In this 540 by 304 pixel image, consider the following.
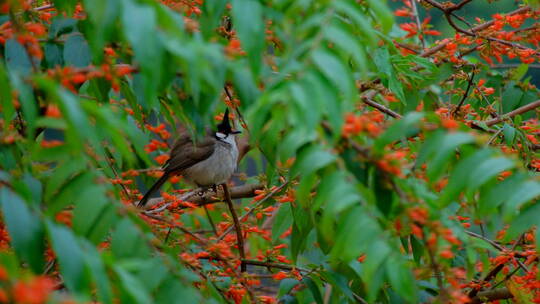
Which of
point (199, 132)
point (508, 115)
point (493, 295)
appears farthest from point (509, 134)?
point (199, 132)

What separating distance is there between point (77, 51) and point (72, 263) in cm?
126

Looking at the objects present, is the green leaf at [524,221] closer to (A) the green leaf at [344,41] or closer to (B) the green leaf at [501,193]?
(B) the green leaf at [501,193]

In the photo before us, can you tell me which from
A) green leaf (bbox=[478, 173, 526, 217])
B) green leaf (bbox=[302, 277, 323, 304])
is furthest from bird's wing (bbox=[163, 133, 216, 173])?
green leaf (bbox=[478, 173, 526, 217])

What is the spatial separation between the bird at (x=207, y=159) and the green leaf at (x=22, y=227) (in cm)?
439

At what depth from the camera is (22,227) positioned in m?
2.07

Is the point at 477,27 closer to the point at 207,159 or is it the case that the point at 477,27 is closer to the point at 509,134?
the point at 509,134

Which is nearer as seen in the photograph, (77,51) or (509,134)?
(77,51)

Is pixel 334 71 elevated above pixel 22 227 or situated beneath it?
elevated above

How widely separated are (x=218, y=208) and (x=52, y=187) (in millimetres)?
4047

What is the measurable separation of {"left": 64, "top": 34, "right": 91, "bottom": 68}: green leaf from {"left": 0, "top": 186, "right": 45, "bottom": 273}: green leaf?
923 millimetres

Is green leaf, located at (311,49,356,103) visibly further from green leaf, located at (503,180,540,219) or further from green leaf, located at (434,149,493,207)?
green leaf, located at (503,180,540,219)

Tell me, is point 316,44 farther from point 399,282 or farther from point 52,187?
point 52,187

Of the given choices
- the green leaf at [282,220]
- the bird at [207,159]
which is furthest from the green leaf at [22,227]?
the bird at [207,159]

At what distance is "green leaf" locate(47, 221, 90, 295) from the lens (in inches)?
74.9
